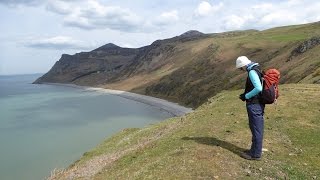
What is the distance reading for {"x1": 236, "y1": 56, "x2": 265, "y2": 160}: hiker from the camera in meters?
16.2

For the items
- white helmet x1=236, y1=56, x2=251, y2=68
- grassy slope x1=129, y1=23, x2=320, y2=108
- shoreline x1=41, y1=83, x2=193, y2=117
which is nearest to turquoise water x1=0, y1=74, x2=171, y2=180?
shoreline x1=41, y1=83, x2=193, y2=117

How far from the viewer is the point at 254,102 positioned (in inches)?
655

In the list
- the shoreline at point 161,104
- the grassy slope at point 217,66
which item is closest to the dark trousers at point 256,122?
the grassy slope at point 217,66

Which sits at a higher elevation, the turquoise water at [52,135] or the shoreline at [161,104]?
the turquoise water at [52,135]

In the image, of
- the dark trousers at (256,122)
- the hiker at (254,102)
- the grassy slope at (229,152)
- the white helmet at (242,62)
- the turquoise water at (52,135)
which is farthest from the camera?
the turquoise water at (52,135)

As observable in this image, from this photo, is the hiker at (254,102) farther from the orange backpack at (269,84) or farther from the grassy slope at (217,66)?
the grassy slope at (217,66)

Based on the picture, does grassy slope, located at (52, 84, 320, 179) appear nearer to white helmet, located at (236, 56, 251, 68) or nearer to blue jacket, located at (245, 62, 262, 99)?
blue jacket, located at (245, 62, 262, 99)

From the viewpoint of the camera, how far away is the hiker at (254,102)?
1619cm

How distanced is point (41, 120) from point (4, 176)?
61.8 meters

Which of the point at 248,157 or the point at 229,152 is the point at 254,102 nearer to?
the point at 248,157

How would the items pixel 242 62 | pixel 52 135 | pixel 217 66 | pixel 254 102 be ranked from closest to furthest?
1. pixel 242 62
2. pixel 254 102
3. pixel 52 135
4. pixel 217 66

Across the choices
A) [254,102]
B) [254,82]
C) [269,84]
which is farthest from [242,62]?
[254,102]

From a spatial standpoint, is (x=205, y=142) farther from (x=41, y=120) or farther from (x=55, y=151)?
(x=41, y=120)

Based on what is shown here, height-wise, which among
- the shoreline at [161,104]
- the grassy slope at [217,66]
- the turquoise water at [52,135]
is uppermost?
the grassy slope at [217,66]
